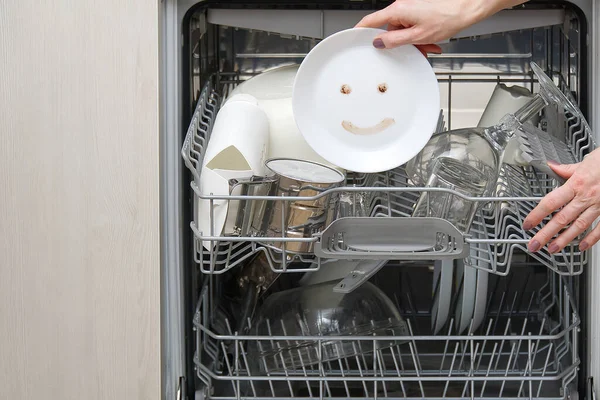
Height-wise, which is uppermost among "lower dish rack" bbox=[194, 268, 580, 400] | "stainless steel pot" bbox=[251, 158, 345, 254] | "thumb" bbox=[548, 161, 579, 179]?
"thumb" bbox=[548, 161, 579, 179]

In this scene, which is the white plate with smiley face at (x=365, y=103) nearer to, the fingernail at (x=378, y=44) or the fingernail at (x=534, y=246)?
the fingernail at (x=378, y=44)

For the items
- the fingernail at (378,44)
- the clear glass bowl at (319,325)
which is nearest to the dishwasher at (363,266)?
the clear glass bowl at (319,325)

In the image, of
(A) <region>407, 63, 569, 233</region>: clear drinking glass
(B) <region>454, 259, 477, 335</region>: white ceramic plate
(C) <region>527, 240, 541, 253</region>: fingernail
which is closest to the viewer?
(C) <region>527, 240, 541, 253</region>: fingernail

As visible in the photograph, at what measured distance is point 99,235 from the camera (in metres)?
1.04

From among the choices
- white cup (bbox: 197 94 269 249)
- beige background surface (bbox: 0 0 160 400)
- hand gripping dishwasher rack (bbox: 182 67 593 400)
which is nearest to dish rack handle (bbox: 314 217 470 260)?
hand gripping dishwasher rack (bbox: 182 67 593 400)

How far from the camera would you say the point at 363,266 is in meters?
1.15

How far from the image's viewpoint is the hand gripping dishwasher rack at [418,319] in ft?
3.12

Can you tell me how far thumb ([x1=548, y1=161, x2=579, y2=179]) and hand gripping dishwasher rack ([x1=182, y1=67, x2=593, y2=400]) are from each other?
0.04 m

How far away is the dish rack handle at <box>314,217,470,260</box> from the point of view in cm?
93

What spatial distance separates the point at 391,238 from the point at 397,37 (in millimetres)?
264

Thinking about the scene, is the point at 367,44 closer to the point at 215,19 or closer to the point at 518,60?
the point at 215,19

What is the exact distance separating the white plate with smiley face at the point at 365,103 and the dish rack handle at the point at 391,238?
9cm

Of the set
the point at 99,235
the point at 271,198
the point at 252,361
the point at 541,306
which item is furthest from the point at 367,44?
the point at 541,306

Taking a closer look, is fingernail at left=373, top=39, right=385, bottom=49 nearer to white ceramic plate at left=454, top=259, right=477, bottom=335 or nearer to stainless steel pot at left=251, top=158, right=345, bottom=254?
stainless steel pot at left=251, top=158, right=345, bottom=254
